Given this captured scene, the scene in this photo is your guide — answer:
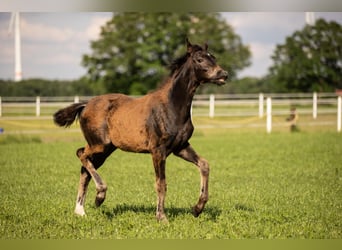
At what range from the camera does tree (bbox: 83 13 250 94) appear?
124 feet

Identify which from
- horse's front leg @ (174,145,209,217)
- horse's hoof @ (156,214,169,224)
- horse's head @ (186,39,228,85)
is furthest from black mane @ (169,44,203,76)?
horse's hoof @ (156,214,169,224)

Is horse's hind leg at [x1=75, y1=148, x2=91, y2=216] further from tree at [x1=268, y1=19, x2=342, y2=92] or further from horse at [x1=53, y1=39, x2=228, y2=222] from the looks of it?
tree at [x1=268, y1=19, x2=342, y2=92]

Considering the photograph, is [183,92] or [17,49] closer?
[183,92]

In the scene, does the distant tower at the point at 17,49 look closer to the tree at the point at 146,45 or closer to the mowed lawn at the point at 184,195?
the mowed lawn at the point at 184,195

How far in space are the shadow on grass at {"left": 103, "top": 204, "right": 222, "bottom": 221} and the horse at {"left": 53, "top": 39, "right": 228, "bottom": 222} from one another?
280 mm

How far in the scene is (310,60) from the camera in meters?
34.6

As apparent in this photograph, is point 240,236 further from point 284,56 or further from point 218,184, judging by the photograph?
point 284,56

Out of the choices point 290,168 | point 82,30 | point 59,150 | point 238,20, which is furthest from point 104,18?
point 290,168

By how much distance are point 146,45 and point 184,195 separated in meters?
30.9

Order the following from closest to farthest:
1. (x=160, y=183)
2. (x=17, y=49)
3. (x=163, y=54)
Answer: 1. (x=160, y=183)
2. (x=17, y=49)
3. (x=163, y=54)

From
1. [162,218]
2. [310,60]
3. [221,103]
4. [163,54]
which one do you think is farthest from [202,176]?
[163,54]

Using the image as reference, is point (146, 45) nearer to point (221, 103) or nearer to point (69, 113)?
point (221, 103)

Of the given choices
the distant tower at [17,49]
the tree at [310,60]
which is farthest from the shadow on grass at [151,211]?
the tree at [310,60]

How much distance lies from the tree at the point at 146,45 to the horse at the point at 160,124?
30054 millimetres
